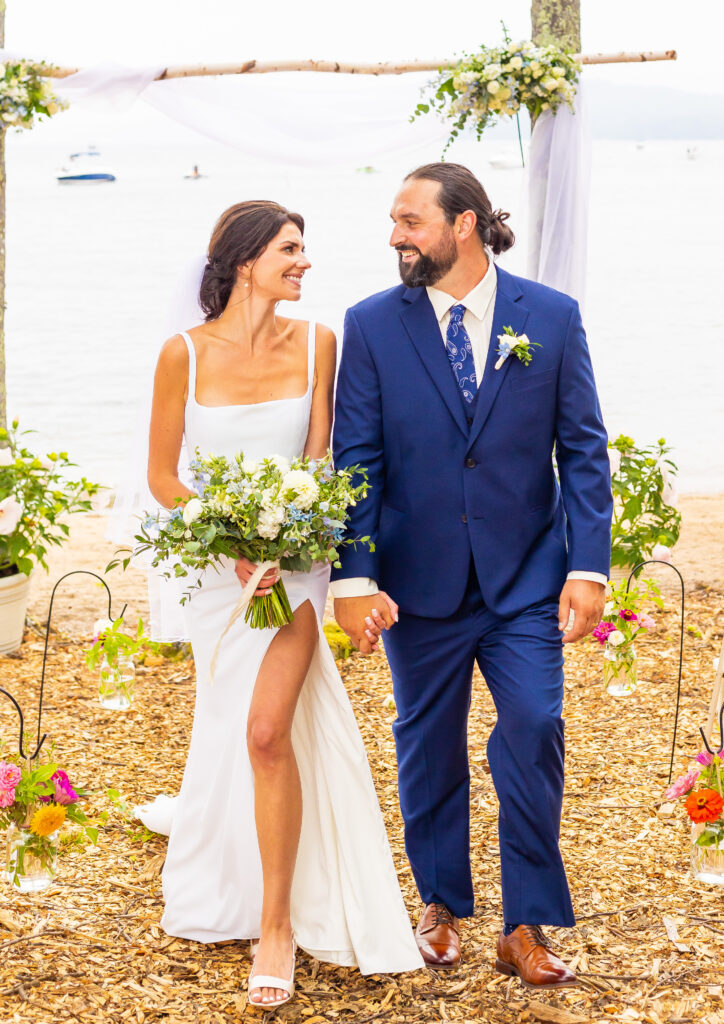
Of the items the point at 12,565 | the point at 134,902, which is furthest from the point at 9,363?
the point at 134,902

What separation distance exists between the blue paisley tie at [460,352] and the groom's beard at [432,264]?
0.11 m

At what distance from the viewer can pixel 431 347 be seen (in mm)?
3273

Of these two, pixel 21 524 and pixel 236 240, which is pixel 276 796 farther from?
pixel 21 524

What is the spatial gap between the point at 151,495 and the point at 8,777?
1244 mm

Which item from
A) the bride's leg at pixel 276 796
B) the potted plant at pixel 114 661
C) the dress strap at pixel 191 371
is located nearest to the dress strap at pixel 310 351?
the dress strap at pixel 191 371

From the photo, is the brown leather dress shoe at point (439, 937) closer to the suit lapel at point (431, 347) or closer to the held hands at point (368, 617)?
the held hands at point (368, 617)

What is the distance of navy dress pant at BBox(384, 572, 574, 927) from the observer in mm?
3162

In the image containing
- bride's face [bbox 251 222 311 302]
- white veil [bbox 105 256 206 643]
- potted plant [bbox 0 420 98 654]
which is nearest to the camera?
bride's face [bbox 251 222 311 302]

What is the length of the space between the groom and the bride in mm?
180

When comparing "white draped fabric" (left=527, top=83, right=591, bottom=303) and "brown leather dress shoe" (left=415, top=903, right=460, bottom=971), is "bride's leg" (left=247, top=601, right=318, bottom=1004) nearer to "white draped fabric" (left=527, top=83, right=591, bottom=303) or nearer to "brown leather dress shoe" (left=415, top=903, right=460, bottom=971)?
"brown leather dress shoe" (left=415, top=903, right=460, bottom=971)

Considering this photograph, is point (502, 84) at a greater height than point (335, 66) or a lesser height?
lesser

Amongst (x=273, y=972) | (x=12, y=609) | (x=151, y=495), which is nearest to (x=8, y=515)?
(x=12, y=609)

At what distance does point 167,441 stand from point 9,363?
68.4 ft

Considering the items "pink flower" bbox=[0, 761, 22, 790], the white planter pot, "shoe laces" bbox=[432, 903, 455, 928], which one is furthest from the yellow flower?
the white planter pot
